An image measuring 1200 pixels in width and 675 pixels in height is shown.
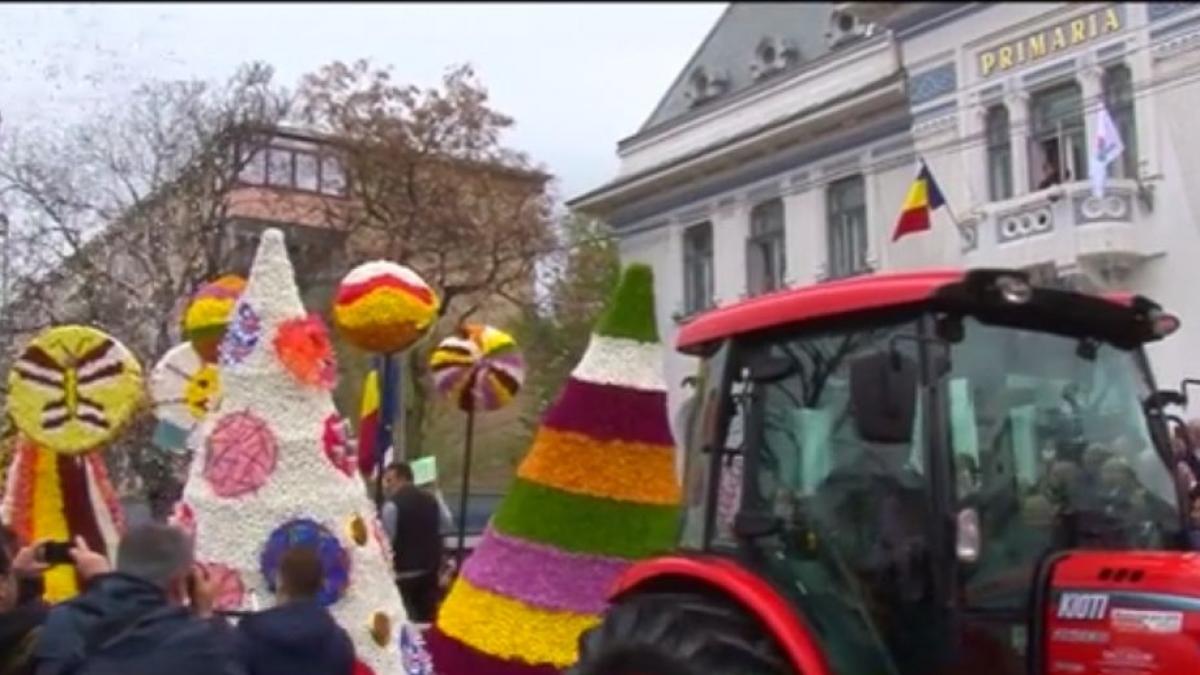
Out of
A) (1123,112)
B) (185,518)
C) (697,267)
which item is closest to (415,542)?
(185,518)

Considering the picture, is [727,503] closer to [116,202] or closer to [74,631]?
[74,631]

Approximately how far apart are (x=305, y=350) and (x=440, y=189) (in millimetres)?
18441

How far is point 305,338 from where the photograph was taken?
326 inches

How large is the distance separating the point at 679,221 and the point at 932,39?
21.6 feet

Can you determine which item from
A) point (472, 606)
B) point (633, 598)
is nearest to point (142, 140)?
point (472, 606)

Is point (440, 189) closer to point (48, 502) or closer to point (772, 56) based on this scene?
point (772, 56)

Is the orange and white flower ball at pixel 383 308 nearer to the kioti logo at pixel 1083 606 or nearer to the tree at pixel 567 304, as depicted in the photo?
the kioti logo at pixel 1083 606

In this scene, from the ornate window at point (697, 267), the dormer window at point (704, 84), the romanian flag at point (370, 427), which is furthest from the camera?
the dormer window at point (704, 84)

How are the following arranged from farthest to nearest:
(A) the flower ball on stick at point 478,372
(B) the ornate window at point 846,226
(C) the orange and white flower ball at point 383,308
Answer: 1. (B) the ornate window at point 846,226
2. (A) the flower ball on stick at point 478,372
3. (C) the orange and white flower ball at point 383,308

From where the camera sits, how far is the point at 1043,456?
6004mm

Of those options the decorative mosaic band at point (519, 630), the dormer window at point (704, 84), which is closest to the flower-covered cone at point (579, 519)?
the decorative mosaic band at point (519, 630)

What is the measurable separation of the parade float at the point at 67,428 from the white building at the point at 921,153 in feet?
15.6

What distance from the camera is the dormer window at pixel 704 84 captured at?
1183 inches

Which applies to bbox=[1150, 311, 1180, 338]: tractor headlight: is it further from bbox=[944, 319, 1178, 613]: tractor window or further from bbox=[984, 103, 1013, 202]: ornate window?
bbox=[984, 103, 1013, 202]: ornate window
